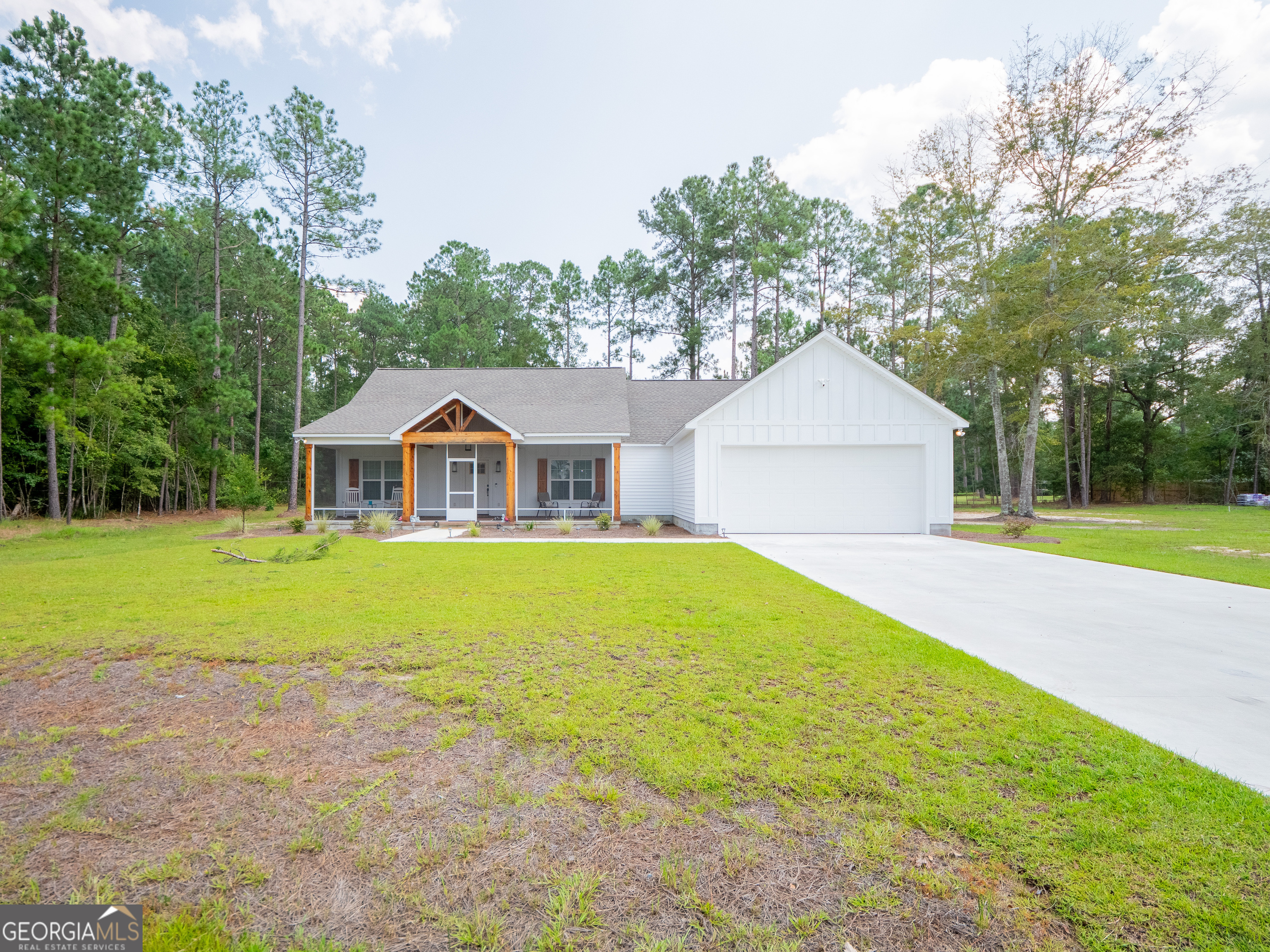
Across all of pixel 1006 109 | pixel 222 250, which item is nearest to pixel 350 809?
pixel 1006 109

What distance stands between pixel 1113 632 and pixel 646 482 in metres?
14.0

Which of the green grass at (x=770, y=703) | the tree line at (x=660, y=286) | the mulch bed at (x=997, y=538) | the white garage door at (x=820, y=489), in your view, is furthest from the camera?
the tree line at (x=660, y=286)

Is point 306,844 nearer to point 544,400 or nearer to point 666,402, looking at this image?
point 544,400

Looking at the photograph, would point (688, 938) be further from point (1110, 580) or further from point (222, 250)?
point (222, 250)

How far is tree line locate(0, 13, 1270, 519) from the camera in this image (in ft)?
55.3

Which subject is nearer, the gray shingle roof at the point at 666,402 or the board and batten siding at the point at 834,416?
the board and batten siding at the point at 834,416

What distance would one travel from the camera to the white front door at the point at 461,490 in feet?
58.4

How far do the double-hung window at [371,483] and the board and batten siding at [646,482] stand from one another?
350 inches

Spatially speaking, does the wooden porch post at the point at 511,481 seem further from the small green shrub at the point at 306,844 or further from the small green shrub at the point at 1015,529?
the small green shrub at the point at 306,844

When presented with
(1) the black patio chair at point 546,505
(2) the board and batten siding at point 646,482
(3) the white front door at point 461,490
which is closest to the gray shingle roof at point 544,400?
(2) the board and batten siding at point 646,482

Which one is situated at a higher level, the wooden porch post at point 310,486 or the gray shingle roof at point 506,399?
the gray shingle roof at point 506,399

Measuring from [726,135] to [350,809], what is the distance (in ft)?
99.9

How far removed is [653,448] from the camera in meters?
18.5

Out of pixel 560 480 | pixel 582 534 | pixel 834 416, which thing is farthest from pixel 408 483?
pixel 834 416
